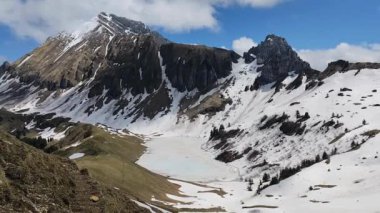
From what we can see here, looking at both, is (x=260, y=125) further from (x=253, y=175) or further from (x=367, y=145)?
(x=367, y=145)

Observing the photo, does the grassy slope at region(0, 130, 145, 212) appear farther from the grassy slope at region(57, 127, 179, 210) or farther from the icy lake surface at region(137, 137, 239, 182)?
the icy lake surface at region(137, 137, 239, 182)

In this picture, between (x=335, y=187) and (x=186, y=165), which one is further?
(x=186, y=165)

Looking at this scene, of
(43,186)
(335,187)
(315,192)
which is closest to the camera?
(43,186)

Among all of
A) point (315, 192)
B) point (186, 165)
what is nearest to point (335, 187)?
point (315, 192)

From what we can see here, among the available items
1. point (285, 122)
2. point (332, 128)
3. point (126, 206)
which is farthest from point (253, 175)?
point (126, 206)

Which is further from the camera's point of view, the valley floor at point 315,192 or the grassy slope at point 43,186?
the valley floor at point 315,192

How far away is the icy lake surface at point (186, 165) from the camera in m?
146

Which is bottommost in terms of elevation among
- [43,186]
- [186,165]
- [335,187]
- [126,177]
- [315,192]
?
[43,186]

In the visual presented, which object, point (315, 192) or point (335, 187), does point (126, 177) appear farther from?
point (335, 187)

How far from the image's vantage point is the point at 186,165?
162 meters

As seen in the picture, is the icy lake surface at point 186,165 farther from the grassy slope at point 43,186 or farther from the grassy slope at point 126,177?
the grassy slope at point 43,186

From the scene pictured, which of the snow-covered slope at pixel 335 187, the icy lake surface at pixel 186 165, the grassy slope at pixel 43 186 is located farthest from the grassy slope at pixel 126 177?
the icy lake surface at pixel 186 165

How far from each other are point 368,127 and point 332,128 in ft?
64.3

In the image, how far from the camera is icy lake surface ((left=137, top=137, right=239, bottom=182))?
14562 centimetres
